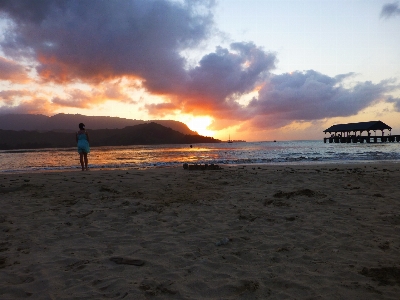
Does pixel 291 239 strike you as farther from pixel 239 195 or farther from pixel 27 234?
pixel 27 234

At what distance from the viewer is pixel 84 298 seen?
268 centimetres

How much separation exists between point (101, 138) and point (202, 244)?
5443 inches

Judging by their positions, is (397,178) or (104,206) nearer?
(104,206)

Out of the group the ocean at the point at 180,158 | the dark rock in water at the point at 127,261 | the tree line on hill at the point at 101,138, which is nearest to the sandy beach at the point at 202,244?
the dark rock in water at the point at 127,261

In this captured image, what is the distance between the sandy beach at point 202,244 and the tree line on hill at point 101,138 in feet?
350

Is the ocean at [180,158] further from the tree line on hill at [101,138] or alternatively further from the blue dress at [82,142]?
the tree line on hill at [101,138]

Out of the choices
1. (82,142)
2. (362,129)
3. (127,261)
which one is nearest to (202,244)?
(127,261)

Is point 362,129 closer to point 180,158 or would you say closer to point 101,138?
point 180,158

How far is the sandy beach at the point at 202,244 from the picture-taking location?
9.37 feet

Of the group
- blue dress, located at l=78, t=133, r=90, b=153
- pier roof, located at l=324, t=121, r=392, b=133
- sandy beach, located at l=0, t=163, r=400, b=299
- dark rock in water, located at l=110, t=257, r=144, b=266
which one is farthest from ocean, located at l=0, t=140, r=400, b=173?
pier roof, located at l=324, t=121, r=392, b=133

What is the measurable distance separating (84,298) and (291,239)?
3.11m

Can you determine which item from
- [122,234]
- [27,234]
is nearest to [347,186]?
[122,234]

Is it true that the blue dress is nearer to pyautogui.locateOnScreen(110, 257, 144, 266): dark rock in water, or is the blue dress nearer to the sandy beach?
the sandy beach

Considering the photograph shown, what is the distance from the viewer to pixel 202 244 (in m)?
4.03
